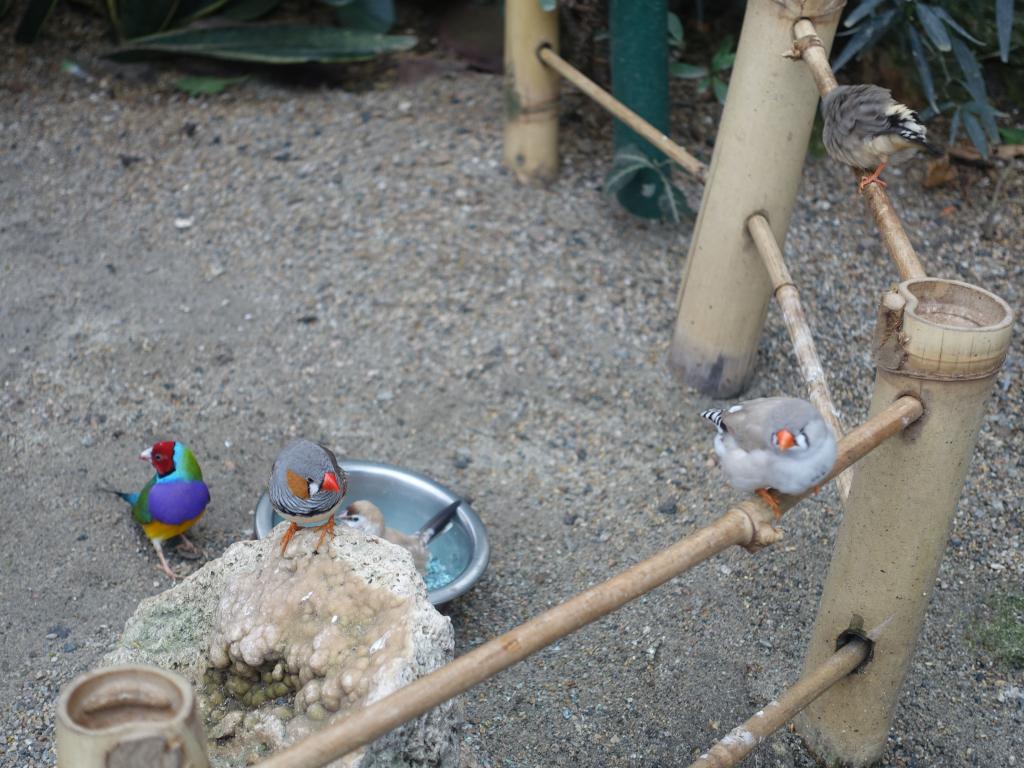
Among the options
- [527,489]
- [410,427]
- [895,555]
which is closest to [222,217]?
[410,427]

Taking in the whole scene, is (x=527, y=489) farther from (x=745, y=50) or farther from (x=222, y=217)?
(x=222, y=217)

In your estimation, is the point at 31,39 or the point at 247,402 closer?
the point at 247,402

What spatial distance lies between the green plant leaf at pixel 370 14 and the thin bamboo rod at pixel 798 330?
2169 mm

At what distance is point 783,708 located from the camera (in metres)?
2.01

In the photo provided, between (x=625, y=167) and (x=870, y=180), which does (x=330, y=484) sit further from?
(x=625, y=167)

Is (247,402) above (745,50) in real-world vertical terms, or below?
below

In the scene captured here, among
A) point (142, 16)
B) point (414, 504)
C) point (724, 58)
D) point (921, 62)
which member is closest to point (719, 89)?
point (724, 58)

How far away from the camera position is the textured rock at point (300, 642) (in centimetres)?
177

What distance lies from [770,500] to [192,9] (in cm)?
395

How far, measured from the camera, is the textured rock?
1.77 m

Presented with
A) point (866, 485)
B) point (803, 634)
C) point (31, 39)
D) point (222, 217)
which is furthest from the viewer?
point (31, 39)

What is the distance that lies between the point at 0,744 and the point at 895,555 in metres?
1.87

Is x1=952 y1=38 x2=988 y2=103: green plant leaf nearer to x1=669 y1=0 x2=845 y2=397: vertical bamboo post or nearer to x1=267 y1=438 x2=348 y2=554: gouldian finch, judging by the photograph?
x1=669 y1=0 x2=845 y2=397: vertical bamboo post

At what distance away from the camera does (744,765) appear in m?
2.37
